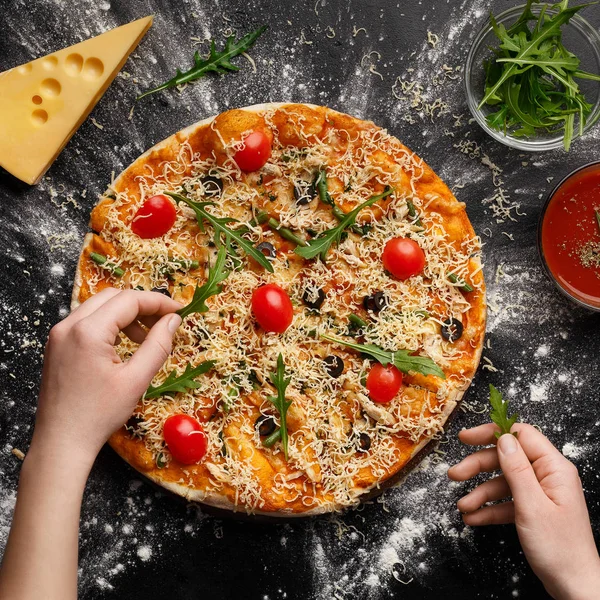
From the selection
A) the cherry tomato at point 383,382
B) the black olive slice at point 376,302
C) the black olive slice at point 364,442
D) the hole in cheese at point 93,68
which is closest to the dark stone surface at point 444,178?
the hole in cheese at point 93,68

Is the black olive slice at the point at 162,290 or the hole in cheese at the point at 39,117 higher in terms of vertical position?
the hole in cheese at the point at 39,117

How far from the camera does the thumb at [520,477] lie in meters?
2.90

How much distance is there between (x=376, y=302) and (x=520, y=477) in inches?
39.5

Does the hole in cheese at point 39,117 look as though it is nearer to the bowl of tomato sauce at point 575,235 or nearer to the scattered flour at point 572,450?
the bowl of tomato sauce at point 575,235

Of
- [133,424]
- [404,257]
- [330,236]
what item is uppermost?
[330,236]

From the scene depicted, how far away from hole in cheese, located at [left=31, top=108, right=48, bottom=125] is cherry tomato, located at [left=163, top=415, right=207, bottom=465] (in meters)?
1.76

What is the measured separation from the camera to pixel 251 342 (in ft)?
10.7

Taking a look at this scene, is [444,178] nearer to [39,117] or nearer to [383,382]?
[383,382]

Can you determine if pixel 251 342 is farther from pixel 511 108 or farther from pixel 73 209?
pixel 511 108

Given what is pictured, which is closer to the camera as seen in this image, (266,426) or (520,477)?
(520,477)

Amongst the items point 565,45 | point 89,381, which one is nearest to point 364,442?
point 89,381

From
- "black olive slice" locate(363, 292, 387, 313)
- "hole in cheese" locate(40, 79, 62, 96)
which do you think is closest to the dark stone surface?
"hole in cheese" locate(40, 79, 62, 96)

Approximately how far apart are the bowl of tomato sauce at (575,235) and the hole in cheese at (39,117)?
8.74 ft

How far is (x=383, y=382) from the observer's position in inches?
125
